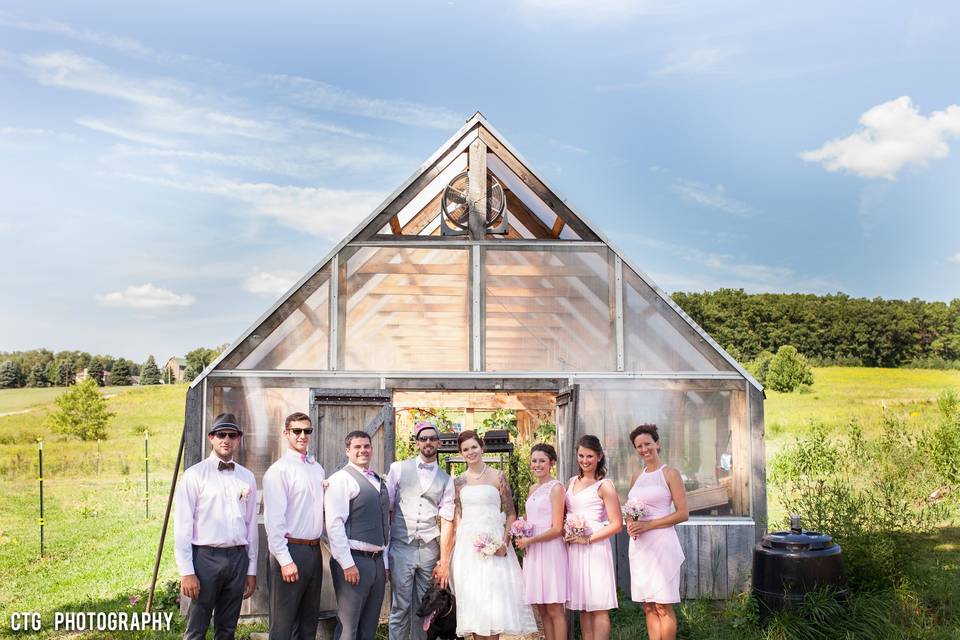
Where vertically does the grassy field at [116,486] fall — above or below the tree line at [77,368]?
below

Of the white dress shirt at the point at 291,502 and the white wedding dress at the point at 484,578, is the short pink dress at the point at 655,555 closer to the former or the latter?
the white wedding dress at the point at 484,578

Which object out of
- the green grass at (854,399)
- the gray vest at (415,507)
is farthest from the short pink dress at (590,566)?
the green grass at (854,399)

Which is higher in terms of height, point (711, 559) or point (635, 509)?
point (635, 509)

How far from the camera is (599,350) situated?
8.17 m

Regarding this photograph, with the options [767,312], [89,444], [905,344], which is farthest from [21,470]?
[905,344]

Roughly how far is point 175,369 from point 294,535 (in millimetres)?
41360

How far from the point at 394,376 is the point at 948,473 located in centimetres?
1099

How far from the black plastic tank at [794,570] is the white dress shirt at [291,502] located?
3.34 metres

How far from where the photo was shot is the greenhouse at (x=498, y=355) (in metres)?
7.92

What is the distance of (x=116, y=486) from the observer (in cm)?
2314

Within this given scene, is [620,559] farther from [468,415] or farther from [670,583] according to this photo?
[468,415]

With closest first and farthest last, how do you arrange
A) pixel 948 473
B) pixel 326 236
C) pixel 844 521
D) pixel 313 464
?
pixel 313 464, pixel 844 521, pixel 948 473, pixel 326 236

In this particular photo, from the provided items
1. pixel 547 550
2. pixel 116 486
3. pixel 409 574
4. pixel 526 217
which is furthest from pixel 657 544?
pixel 116 486

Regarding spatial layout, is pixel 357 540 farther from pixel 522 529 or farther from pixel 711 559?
pixel 711 559
